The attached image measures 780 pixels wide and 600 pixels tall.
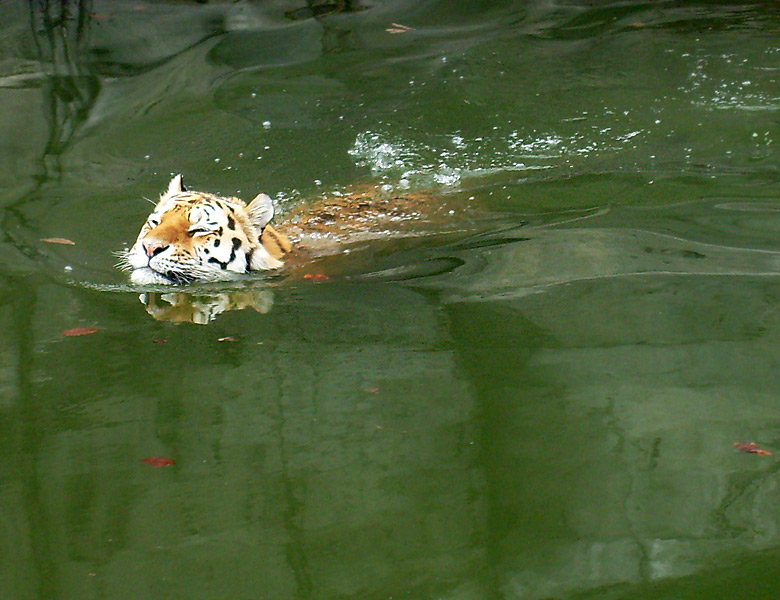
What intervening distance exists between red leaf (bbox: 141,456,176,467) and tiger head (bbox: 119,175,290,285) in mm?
1771

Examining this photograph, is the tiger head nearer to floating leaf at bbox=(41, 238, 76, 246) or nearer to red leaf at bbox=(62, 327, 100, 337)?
floating leaf at bbox=(41, 238, 76, 246)

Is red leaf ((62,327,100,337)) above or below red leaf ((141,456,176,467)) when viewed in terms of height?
above

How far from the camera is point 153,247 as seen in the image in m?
3.90

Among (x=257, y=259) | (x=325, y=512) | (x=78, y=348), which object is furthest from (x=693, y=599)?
(x=257, y=259)

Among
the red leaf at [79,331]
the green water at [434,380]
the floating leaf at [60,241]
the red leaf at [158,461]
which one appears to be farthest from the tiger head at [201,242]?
the red leaf at [158,461]

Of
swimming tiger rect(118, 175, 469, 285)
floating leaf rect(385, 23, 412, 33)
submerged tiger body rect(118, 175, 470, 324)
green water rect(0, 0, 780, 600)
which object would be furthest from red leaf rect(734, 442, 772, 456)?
floating leaf rect(385, 23, 412, 33)

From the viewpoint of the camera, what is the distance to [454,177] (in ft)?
19.1

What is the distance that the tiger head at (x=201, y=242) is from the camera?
3.95m

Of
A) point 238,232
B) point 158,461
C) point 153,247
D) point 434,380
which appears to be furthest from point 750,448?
point 238,232

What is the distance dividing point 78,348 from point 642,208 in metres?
2.63

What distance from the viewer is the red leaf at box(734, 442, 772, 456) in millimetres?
2158

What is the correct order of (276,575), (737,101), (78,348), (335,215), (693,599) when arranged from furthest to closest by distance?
(737,101), (335,215), (78,348), (276,575), (693,599)

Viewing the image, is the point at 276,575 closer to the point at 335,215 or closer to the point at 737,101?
the point at 335,215

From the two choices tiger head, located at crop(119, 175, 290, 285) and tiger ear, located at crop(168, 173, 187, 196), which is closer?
tiger head, located at crop(119, 175, 290, 285)
